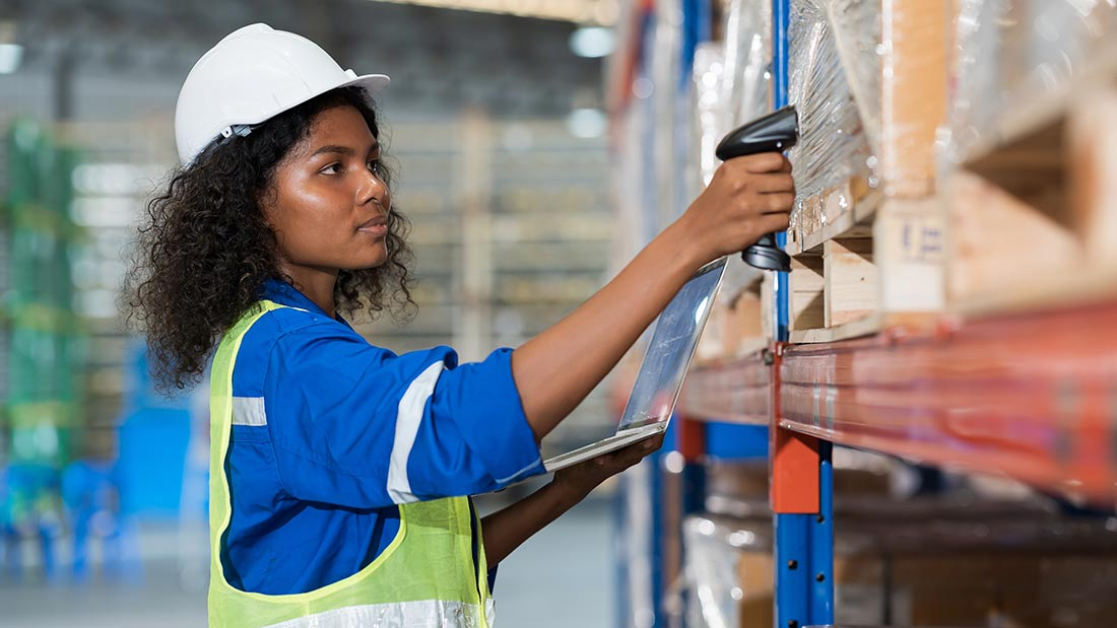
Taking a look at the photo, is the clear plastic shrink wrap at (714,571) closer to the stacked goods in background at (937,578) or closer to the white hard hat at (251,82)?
the stacked goods in background at (937,578)

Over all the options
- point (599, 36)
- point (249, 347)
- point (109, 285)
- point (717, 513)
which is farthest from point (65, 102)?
point (249, 347)

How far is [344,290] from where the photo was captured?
7.72 feet

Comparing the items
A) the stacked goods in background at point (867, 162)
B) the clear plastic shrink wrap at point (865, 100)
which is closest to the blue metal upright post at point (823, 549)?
the stacked goods in background at point (867, 162)

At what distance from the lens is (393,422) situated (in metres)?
1.30

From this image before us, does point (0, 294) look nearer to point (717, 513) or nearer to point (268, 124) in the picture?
point (717, 513)

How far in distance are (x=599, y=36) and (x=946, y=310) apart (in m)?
16.5

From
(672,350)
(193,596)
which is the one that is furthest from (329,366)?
(193,596)

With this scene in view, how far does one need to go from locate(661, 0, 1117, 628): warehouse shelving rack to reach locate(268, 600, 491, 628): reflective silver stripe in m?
0.46

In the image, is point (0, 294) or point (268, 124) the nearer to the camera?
point (268, 124)

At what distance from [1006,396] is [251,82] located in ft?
4.23

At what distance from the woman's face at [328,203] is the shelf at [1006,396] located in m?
0.83

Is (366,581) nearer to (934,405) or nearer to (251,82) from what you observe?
(251,82)

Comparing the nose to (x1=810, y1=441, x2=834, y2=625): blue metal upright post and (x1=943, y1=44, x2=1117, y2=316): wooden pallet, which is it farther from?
(x1=943, y1=44, x2=1117, y2=316): wooden pallet

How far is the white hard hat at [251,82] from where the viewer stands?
5.66ft
